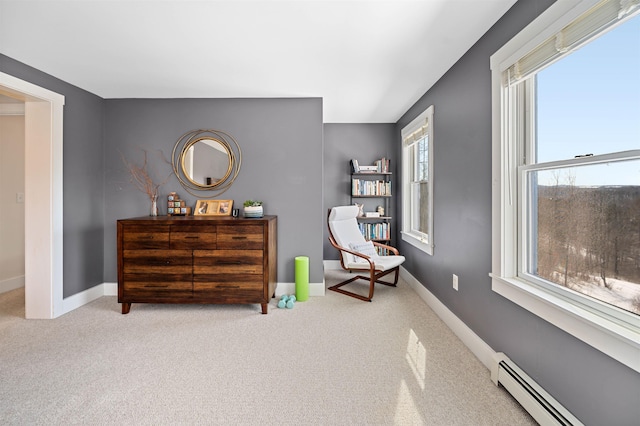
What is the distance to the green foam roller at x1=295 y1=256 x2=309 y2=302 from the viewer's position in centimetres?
329

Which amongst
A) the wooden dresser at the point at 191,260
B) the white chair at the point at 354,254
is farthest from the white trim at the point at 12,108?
the white chair at the point at 354,254

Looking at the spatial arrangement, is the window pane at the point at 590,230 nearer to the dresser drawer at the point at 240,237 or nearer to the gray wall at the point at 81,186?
the dresser drawer at the point at 240,237

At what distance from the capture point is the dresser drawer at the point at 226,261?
2.88 metres

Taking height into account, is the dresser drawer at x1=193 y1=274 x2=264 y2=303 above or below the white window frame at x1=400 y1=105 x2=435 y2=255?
below

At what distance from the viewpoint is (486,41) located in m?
2.08

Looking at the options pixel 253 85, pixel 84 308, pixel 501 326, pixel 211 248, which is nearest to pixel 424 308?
pixel 501 326

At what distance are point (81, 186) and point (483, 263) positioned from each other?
3.93 meters

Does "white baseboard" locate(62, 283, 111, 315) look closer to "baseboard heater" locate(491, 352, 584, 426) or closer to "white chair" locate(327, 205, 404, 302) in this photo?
"white chair" locate(327, 205, 404, 302)

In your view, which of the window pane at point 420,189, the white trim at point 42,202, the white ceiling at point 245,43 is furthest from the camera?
the window pane at point 420,189

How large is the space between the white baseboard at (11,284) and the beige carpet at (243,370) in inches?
37.0

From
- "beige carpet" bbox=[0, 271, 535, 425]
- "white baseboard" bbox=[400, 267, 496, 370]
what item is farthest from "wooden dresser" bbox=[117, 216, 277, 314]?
"white baseboard" bbox=[400, 267, 496, 370]

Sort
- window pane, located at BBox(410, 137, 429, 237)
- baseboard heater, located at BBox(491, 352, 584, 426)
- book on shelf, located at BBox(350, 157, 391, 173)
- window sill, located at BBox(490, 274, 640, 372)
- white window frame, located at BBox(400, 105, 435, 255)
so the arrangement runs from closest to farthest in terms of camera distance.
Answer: window sill, located at BBox(490, 274, 640, 372) < baseboard heater, located at BBox(491, 352, 584, 426) < white window frame, located at BBox(400, 105, 435, 255) < window pane, located at BBox(410, 137, 429, 237) < book on shelf, located at BBox(350, 157, 391, 173)

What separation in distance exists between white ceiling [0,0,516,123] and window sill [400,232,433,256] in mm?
1725

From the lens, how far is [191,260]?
2.88m
